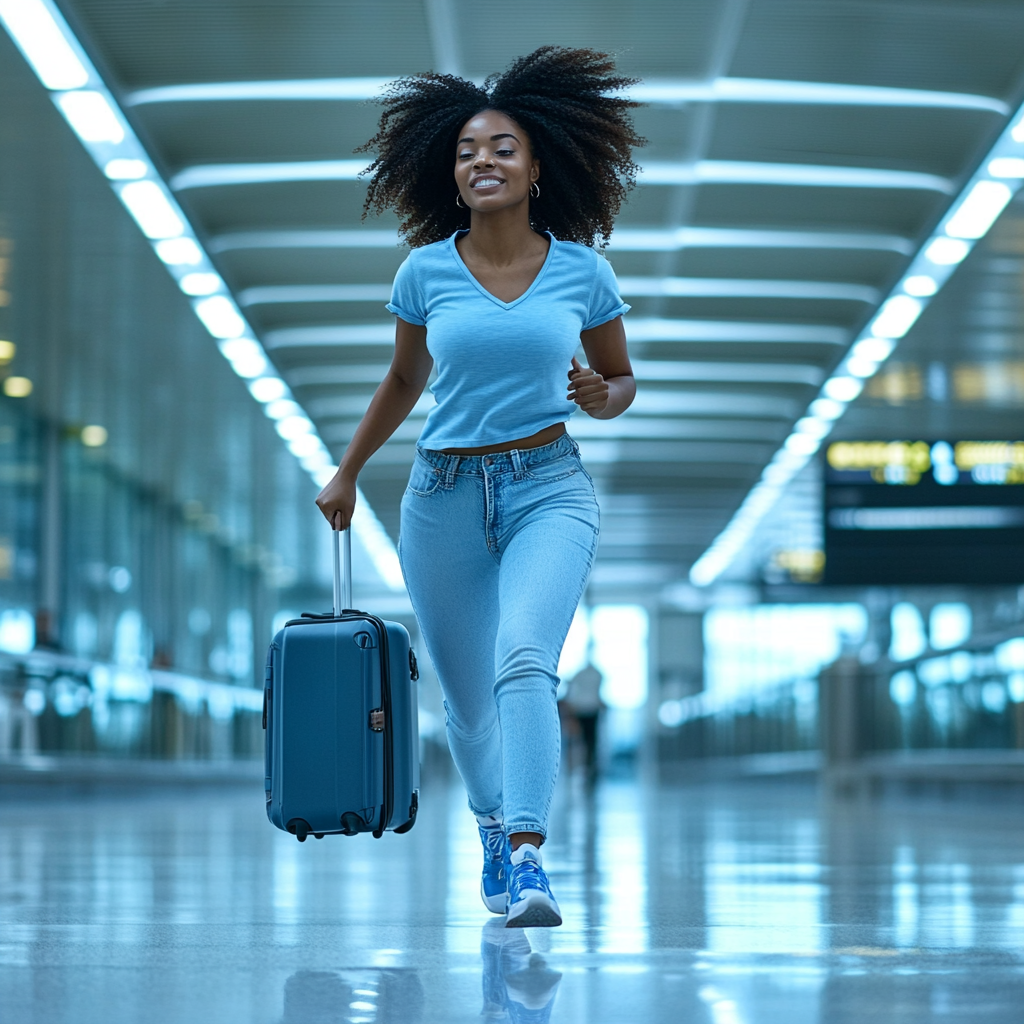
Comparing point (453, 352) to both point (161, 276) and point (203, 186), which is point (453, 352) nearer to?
point (203, 186)

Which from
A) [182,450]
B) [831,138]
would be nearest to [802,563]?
[182,450]

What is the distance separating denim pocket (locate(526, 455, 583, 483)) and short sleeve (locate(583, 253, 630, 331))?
33 centimetres

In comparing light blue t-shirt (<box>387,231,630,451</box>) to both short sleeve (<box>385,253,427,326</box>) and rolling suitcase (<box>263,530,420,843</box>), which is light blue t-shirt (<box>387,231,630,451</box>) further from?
rolling suitcase (<box>263,530,420,843</box>)

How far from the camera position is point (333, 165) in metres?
12.4

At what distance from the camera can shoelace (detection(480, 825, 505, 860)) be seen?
3.39 meters

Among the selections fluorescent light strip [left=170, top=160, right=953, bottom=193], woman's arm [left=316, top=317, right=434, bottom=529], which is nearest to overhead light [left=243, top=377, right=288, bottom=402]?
fluorescent light strip [left=170, top=160, right=953, bottom=193]

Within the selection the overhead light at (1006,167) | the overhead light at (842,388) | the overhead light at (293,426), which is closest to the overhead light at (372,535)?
the overhead light at (293,426)

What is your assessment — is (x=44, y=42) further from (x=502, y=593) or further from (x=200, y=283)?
(x=502, y=593)

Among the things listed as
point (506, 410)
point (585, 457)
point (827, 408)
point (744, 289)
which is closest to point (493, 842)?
point (506, 410)

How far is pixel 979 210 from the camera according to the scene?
44.3 feet

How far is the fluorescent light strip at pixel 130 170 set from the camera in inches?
386

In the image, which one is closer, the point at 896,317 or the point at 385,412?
the point at 385,412

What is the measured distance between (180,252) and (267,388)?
580 centimetres

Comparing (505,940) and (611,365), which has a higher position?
(611,365)
